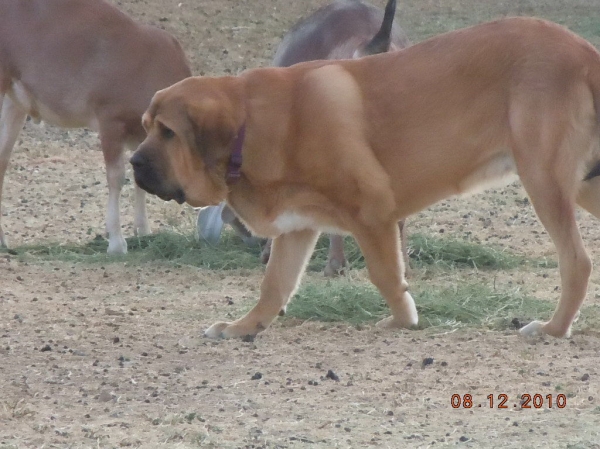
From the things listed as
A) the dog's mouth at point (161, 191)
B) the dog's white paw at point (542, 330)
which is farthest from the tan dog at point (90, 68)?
the dog's white paw at point (542, 330)

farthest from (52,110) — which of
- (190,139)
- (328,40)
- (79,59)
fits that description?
(190,139)

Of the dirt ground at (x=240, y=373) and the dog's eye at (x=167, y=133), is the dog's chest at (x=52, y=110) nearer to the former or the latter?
the dirt ground at (x=240, y=373)

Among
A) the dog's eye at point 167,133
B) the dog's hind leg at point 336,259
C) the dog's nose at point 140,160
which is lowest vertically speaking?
the dog's hind leg at point 336,259

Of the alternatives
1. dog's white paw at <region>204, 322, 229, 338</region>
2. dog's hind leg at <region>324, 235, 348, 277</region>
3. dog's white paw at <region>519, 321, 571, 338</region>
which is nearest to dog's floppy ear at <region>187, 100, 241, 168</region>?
dog's white paw at <region>204, 322, 229, 338</region>

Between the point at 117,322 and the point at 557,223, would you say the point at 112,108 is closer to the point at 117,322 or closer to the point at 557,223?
the point at 117,322

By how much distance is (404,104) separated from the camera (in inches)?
226

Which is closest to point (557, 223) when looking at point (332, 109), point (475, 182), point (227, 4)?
point (475, 182)

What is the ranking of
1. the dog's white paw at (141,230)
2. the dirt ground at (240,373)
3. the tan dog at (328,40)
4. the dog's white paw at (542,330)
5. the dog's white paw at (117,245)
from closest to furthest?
the dirt ground at (240,373) < the dog's white paw at (542,330) < the tan dog at (328,40) < the dog's white paw at (117,245) < the dog's white paw at (141,230)

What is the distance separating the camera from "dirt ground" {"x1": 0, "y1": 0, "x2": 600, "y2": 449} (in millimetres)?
4281

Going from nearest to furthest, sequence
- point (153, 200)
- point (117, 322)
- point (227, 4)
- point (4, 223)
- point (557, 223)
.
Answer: point (557, 223) < point (117, 322) < point (4, 223) < point (153, 200) < point (227, 4)

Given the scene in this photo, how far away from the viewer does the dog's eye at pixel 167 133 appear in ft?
18.0

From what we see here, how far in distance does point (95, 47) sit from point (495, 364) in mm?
4984

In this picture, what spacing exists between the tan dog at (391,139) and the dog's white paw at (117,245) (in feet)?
9.01

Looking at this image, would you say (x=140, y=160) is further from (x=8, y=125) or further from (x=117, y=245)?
(x=8, y=125)
